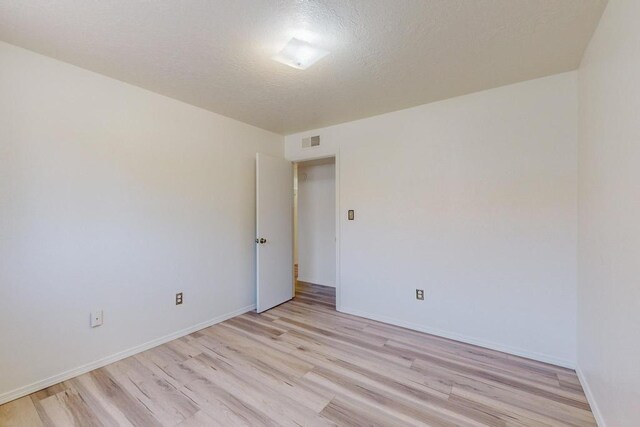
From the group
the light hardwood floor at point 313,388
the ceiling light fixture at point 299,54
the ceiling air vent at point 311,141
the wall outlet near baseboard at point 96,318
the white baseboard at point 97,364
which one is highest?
the ceiling light fixture at point 299,54

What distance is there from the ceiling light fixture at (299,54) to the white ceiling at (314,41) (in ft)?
0.14

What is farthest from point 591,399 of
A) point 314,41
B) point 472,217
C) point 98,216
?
point 98,216

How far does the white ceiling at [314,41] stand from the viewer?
57.7 inches

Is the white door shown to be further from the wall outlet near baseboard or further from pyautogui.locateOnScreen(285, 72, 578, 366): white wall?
the wall outlet near baseboard

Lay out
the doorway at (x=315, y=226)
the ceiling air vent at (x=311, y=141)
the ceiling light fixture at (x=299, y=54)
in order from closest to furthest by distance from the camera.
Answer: the ceiling light fixture at (x=299, y=54), the ceiling air vent at (x=311, y=141), the doorway at (x=315, y=226)

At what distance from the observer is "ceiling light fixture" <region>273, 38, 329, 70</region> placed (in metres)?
1.75

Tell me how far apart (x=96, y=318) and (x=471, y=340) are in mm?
3148

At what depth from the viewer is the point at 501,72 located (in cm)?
212

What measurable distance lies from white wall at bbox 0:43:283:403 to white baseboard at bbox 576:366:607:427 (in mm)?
3060

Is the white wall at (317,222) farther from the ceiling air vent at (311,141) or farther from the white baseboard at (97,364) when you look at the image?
the white baseboard at (97,364)

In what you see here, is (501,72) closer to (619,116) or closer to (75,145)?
(619,116)

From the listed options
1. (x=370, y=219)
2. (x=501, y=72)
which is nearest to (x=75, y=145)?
(x=370, y=219)

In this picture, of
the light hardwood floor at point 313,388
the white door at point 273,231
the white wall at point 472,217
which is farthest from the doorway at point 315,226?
the light hardwood floor at point 313,388

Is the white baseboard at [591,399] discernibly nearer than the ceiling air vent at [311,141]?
Yes
